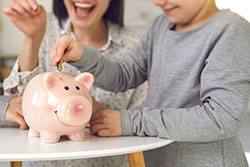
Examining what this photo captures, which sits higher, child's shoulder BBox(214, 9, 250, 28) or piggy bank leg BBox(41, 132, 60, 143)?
child's shoulder BBox(214, 9, 250, 28)

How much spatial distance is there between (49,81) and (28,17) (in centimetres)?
36

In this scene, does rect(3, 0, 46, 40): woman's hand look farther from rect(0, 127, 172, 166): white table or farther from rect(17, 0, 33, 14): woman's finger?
rect(0, 127, 172, 166): white table

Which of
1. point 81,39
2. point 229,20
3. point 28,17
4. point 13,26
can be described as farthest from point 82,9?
point 13,26

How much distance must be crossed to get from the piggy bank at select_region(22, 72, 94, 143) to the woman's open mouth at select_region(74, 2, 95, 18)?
0.51 m

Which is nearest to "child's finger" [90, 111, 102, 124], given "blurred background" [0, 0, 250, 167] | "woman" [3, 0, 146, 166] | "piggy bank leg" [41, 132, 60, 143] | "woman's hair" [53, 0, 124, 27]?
"piggy bank leg" [41, 132, 60, 143]

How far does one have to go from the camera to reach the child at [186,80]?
669mm

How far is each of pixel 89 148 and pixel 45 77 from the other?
0.15m

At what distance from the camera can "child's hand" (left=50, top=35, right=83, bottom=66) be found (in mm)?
675

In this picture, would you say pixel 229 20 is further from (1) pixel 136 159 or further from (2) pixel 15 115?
(2) pixel 15 115

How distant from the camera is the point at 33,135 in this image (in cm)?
67

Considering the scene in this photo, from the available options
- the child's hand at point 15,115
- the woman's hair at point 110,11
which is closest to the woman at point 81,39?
the woman's hair at point 110,11

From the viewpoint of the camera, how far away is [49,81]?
62cm

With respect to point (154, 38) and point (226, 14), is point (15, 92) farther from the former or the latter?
point (226, 14)

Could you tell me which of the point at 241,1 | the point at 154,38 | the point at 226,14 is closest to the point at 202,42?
the point at 226,14
